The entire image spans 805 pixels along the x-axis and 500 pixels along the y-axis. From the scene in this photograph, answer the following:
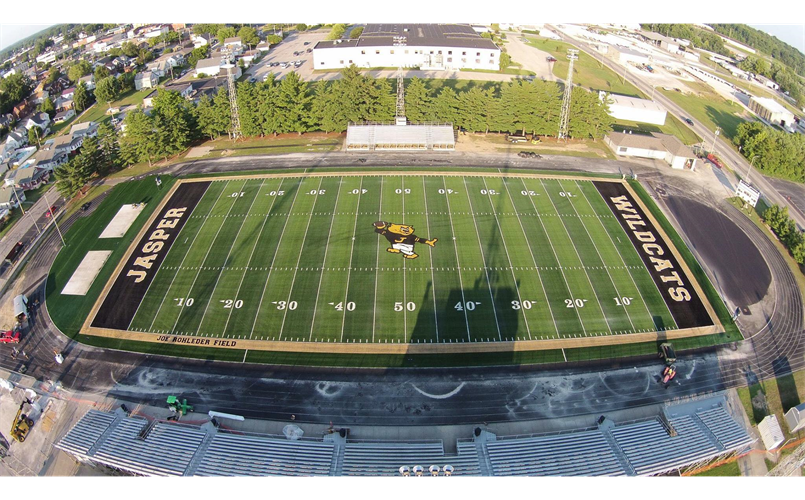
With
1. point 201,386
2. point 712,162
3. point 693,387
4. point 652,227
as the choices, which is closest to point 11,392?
point 201,386

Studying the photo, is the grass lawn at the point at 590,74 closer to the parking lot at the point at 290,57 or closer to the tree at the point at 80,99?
Result: the parking lot at the point at 290,57

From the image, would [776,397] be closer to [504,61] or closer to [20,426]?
[20,426]

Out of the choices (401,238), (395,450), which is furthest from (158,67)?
(395,450)

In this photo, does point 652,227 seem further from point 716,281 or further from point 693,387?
point 693,387

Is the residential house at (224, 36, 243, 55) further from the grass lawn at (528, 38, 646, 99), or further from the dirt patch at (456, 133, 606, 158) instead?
the dirt patch at (456, 133, 606, 158)

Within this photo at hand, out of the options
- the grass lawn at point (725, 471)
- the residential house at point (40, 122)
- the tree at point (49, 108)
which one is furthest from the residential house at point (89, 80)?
the grass lawn at point (725, 471)

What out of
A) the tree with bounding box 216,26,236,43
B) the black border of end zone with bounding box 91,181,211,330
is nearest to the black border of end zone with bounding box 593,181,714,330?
the black border of end zone with bounding box 91,181,211,330
